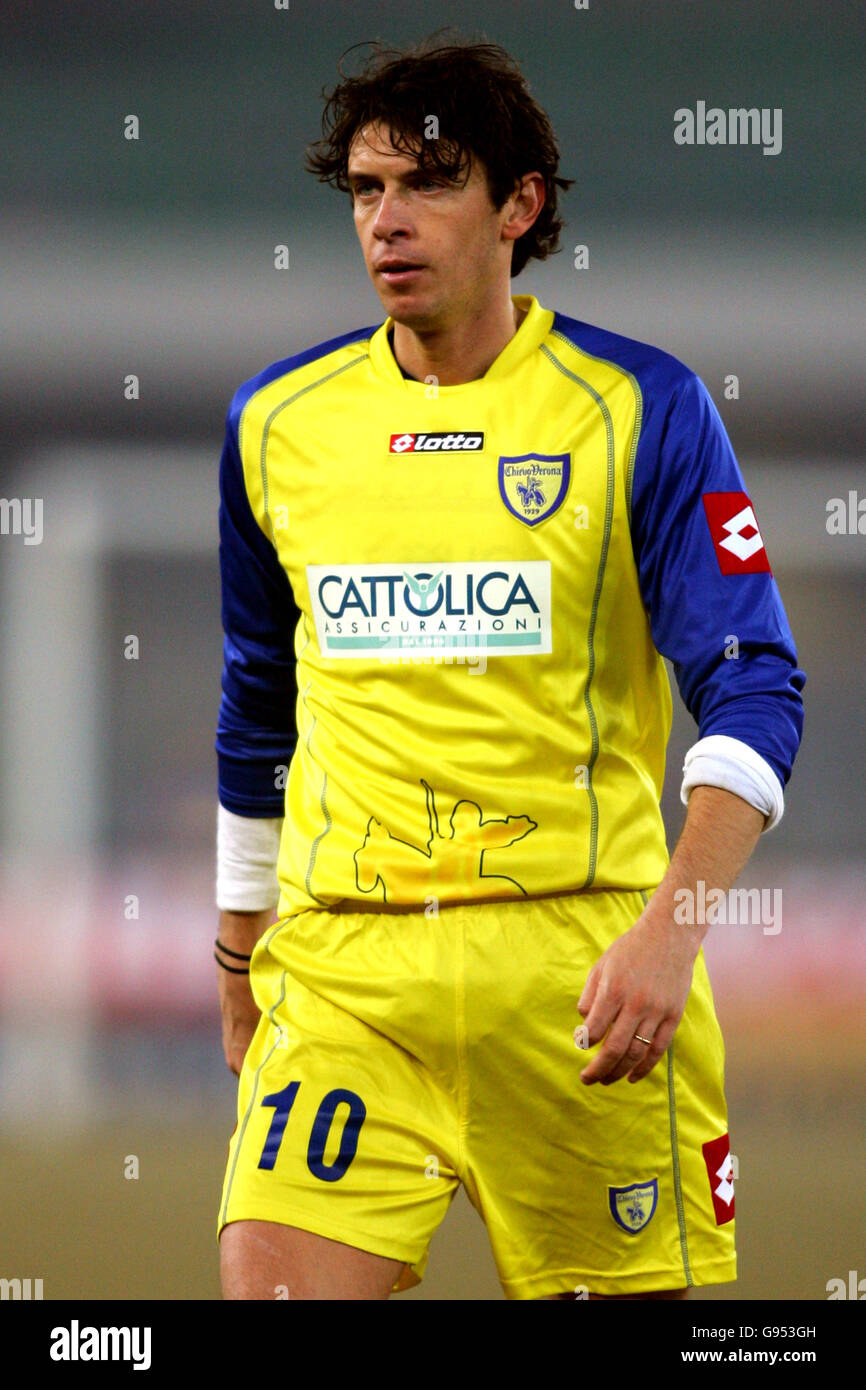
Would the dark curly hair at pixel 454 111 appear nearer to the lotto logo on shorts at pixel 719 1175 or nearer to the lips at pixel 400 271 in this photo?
the lips at pixel 400 271

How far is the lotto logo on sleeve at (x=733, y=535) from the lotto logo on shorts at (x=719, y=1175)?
1.95 feet

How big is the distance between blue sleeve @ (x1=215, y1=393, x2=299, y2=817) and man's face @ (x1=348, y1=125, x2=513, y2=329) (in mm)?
258

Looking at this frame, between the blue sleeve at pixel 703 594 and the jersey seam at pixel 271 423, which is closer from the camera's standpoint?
the blue sleeve at pixel 703 594

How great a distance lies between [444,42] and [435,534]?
628 mm

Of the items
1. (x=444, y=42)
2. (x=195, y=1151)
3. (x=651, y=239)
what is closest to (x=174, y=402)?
(x=651, y=239)

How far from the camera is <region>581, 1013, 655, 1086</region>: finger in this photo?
4.53 feet

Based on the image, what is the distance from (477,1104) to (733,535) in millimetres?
608

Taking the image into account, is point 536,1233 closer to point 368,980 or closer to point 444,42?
point 368,980

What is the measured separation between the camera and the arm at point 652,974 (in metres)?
1.38

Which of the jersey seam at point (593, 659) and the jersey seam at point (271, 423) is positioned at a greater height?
the jersey seam at point (271, 423)

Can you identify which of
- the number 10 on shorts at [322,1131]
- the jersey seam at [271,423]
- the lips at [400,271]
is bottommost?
the number 10 on shorts at [322,1131]

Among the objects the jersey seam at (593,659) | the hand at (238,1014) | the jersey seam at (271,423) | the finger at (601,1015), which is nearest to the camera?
the finger at (601,1015)

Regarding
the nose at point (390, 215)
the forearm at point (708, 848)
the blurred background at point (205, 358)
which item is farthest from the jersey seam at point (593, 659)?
the blurred background at point (205, 358)

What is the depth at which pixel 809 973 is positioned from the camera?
4840mm
